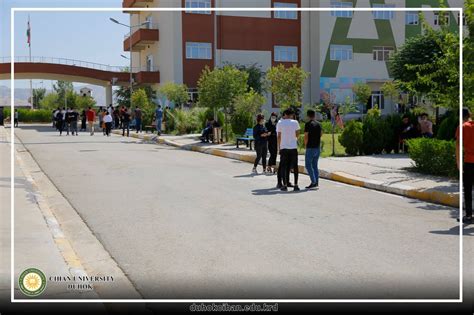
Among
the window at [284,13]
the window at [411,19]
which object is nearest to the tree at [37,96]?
the window at [284,13]

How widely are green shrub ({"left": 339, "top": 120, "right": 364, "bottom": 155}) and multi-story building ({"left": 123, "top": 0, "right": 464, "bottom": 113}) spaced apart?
27106mm

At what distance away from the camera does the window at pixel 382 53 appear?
4953 cm

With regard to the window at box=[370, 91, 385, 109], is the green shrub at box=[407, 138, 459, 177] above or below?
below

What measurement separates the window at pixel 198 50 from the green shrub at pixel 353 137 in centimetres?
2884

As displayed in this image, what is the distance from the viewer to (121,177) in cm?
1471

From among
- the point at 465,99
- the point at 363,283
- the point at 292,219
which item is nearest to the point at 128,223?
the point at 292,219

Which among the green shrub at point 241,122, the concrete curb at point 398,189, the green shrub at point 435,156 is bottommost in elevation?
the concrete curb at point 398,189

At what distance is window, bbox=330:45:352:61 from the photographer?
5019 centimetres

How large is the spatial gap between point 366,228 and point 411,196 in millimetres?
3930

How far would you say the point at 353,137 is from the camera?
20562mm

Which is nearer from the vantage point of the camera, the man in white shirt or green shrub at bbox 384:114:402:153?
the man in white shirt

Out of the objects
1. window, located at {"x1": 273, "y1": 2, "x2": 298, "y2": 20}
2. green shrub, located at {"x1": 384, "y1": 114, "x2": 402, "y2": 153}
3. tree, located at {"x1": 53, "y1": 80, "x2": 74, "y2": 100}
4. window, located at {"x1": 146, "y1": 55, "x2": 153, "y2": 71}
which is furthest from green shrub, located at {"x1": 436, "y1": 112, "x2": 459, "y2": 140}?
tree, located at {"x1": 53, "y1": 80, "x2": 74, "y2": 100}

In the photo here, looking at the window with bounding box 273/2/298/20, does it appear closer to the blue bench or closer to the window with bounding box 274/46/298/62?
the window with bounding box 274/46/298/62

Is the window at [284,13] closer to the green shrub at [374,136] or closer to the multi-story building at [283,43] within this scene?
the multi-story building at [283,43]
